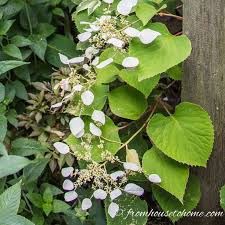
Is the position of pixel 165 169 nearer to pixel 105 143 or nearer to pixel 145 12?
pixel 105 143

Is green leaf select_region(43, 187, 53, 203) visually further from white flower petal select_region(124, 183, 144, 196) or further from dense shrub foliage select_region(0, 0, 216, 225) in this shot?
white flower petal select_region(124, 183, 144, 196)

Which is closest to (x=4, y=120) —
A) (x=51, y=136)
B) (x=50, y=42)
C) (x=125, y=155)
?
(x=51, y=136)

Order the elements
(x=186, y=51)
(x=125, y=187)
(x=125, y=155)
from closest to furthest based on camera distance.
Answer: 1. (x=186, y=51)
2. (x=125, y=187)
3. (x=125, y=155)

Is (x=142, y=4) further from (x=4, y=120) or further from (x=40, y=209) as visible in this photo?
(x=40, y=209)

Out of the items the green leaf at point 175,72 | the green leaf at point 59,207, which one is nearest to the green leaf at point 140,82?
the green leaf at point 175,72

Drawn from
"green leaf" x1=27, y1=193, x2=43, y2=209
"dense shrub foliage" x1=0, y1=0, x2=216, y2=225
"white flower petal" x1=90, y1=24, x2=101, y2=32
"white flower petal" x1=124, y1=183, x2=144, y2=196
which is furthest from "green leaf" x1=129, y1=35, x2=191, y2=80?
"green leaf" x1=27, y1=193, x2=43, y2=209

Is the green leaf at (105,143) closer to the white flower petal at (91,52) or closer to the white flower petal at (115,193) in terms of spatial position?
the white flower petal at (115,193)
